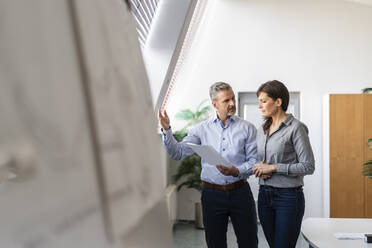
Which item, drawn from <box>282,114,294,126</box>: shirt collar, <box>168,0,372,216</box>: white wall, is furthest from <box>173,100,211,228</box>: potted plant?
<box>282,114,294,126</box>: shirt collar

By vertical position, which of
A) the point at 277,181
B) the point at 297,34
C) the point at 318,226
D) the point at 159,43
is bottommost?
the point at 318,226

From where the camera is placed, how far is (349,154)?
18.6 feet

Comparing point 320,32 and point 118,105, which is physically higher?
point 320,32

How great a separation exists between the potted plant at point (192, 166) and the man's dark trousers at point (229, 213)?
10.9 feet

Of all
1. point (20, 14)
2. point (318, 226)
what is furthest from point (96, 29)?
point (318, 226)

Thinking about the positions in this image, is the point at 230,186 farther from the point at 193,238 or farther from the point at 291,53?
the point at 291,53

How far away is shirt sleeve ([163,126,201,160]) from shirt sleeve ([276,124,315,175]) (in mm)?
659

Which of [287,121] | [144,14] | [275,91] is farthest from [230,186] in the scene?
[144,14]

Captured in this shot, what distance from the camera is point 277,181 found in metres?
2.31

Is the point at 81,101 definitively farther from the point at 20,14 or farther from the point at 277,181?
the point at 277,181

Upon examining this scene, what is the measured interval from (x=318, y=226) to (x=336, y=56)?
177 inches

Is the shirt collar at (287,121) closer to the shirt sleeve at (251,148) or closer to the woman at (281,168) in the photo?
the woman at (281,168)

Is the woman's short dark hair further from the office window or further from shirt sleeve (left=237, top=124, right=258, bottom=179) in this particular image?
the office window

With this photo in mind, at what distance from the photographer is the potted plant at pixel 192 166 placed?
588 cm
